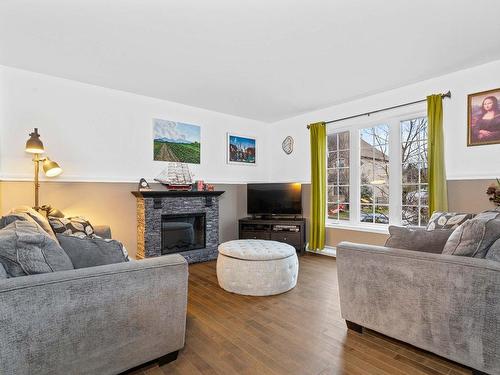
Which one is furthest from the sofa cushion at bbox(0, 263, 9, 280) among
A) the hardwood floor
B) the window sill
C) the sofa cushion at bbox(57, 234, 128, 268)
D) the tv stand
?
the window sill

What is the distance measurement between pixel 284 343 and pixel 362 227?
2729 millimetres

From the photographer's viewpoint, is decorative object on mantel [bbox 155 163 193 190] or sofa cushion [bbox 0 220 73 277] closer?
sofa cushion [bbox 0 220 73 277]

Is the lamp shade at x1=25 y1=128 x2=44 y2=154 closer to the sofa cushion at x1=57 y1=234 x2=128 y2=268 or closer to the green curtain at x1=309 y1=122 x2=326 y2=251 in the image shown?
the sofa cushion at x1=57 y1=234 x2=128 y2=268

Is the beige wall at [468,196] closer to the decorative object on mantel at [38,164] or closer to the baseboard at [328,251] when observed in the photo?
the baseboard at [328,251]

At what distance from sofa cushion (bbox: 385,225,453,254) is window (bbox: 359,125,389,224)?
2253 millimetres

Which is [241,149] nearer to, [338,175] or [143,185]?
[338,175]

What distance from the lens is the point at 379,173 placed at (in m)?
4.20

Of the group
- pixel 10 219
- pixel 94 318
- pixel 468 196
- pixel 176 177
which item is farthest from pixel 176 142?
pixel 468 196

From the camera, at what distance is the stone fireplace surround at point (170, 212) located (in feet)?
12.9

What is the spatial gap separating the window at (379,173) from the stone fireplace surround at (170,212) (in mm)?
2004

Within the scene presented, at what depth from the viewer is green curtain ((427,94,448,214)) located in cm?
333

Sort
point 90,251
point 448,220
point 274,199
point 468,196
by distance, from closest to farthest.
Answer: point 90,251, point 448,220, point 468,196, point 274,199

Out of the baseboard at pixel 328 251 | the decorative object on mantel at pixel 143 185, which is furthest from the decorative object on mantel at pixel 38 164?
the baseboard at pixel 328 251

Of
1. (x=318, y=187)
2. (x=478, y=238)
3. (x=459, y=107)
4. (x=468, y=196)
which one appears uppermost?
(x=459, y=107)
